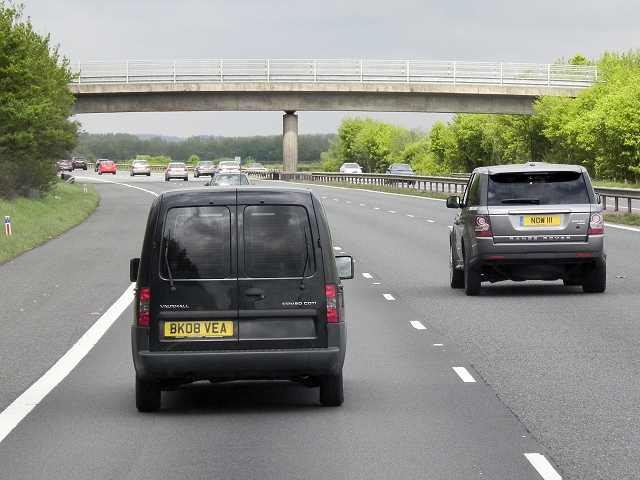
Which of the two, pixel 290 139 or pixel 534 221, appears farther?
pixel 290 139

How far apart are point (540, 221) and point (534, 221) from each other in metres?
0.08

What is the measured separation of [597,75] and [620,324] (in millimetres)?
69824

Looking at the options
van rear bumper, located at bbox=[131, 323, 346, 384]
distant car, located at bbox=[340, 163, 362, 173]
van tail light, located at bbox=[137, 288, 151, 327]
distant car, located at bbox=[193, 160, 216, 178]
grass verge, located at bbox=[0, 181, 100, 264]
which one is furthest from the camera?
distant car, located at bbox=[193, 160, 216, 178]

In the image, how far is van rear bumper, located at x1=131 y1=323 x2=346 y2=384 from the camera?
26.8 ft

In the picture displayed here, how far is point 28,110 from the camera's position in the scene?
36.6m

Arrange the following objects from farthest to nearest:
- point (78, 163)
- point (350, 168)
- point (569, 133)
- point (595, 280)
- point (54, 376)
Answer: point (78, 163) → point (350, 168) → point (569, 133) → point (595, 280) → point (54, 376)

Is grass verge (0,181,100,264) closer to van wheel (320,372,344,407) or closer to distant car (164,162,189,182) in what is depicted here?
van wheel (320,372,344,407)

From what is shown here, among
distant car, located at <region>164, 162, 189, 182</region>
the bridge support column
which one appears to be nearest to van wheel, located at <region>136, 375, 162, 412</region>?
the bridge support column

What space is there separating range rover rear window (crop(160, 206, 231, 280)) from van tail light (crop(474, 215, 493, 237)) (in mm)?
8108

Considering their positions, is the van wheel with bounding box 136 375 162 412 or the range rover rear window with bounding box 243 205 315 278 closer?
the range rover rear window with bounding box 243 205 315 278

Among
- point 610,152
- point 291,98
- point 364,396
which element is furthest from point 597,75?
point 364,396

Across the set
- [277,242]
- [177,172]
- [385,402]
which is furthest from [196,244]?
[177,172]

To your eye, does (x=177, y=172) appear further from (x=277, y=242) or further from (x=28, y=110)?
(x=277, y=242)

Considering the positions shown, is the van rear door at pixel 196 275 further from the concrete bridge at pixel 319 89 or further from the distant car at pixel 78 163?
the distant car at pixel 78 163
